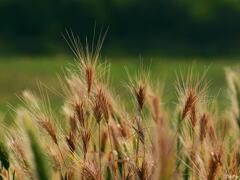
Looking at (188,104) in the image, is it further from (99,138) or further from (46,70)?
(46,70)

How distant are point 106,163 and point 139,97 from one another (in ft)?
0.64

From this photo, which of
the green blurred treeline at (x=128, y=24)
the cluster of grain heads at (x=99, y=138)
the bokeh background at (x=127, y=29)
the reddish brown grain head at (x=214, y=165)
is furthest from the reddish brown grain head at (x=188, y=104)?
the green blurred treeline at (x=128, y=24)

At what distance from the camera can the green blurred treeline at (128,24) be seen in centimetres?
1337

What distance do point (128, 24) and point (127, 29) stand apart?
0.37 ft

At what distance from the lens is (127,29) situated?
45.6 ft

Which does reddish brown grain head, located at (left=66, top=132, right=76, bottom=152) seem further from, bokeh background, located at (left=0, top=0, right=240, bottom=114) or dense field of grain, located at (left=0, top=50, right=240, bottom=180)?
bokeh background, located at (left=0, top=0, right=240, bottom=114)

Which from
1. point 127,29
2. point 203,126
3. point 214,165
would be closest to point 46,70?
point 127,29

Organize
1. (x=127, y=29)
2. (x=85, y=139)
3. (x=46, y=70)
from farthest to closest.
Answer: (x=127, y=29)
(x=46, y=70)
(x=85, y=139)

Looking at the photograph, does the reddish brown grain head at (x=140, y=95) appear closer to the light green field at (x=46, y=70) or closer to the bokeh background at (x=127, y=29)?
the light green field at (x=46, y=70)

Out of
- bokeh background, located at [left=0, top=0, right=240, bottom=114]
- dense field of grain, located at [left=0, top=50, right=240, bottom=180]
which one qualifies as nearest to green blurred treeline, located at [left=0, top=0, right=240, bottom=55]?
bokeh background, located at [left=0, top=0, right=240, bottom=114]

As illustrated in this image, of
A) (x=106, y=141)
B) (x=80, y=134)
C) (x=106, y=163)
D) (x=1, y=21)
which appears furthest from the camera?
(x=1, y=21)

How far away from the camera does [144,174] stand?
1257 millimetres

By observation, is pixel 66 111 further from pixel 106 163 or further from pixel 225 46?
pixel 225 46

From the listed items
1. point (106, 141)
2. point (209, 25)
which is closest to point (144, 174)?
point (106, 141)
